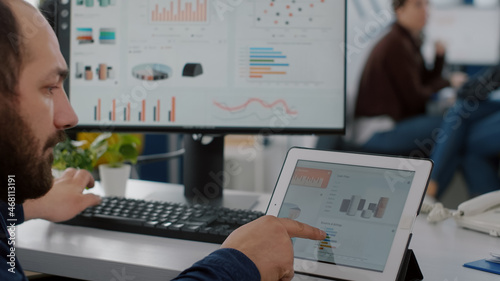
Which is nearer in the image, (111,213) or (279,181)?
(279,181)

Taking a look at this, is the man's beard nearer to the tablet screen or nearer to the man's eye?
the man's eye

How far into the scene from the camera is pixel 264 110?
1140 mm

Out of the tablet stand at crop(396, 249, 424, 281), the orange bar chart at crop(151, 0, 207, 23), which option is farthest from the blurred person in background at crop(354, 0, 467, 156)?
the tablet stand at crop(396, 249, 424, 281)

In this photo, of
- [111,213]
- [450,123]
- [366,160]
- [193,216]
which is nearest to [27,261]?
[111,213]

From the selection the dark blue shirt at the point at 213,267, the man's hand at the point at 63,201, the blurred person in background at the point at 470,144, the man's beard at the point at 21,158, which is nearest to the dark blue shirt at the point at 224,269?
the dark blue shirt at the point at 213,267

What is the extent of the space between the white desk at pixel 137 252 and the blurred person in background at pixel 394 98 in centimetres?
187

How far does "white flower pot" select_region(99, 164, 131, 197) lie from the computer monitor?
0.09m

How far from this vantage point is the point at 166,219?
3.19 ft

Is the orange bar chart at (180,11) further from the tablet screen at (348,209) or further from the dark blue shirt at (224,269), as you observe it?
the dark blue shirt at (224,269)

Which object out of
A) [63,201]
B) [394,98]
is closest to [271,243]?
[63,201]

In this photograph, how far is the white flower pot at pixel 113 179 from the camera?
1.19 meters

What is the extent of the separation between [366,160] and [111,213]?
19.0 inches

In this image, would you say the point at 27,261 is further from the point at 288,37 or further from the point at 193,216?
the point at 288,37

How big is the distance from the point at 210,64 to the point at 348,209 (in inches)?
19.3
